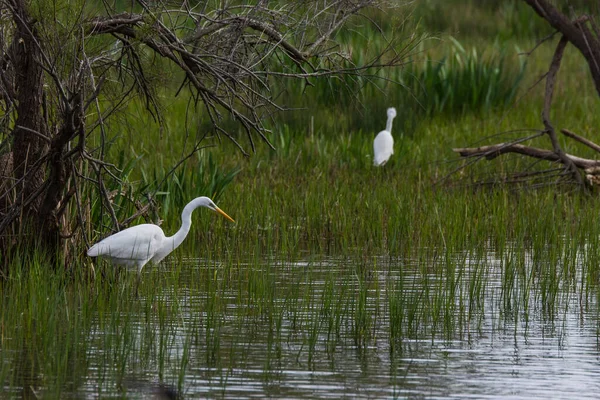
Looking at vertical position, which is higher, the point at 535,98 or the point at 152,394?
the point at 535,98

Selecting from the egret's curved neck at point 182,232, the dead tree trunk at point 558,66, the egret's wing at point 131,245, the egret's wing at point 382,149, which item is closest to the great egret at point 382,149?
the egret's wing at point 382,149

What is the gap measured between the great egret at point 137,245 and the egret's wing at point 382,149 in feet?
18.9

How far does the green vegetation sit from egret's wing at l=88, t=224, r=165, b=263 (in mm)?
148

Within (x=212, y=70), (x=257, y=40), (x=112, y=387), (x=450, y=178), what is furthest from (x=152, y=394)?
(x=450, y=178)

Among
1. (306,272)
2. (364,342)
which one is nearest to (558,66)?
(306,272)

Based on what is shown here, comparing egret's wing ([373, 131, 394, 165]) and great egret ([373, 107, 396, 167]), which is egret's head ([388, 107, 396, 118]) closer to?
great egret ([373, 107, 396, 167])

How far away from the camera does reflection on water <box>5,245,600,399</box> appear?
5.31 metres

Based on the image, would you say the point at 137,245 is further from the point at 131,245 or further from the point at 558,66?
the point at 558,66

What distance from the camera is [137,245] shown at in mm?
7691

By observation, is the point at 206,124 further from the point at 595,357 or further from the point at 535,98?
the point at 595,357

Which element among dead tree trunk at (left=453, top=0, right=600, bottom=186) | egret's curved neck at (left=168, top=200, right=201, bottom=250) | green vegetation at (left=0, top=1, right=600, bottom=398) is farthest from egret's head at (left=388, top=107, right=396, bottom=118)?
egret's curved neck at (left=168, top=200, right=201, bottom=250)

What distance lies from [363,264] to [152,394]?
140 inches

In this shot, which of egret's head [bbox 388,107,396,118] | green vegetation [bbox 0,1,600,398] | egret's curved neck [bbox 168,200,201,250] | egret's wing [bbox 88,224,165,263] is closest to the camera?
green vegetation [bbox 0,1,600,398]

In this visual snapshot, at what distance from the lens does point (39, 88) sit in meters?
7.25
